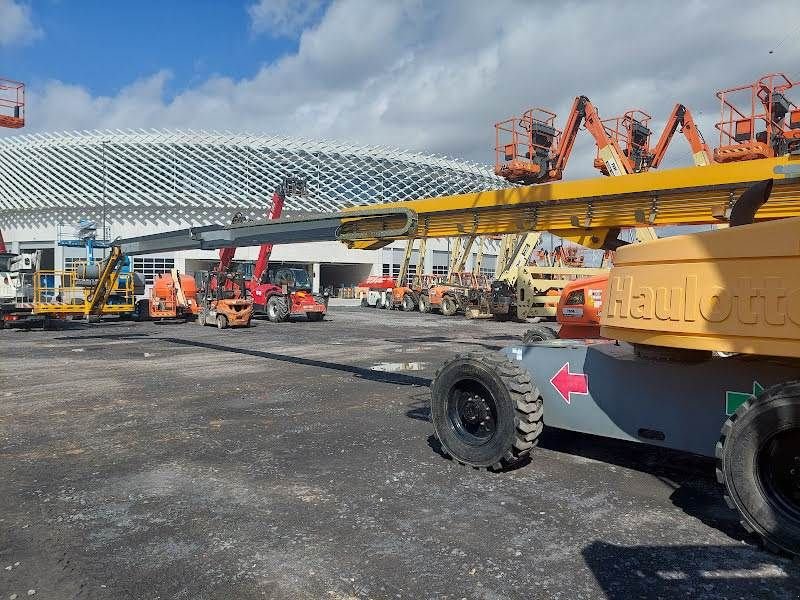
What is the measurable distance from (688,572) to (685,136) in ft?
65.7

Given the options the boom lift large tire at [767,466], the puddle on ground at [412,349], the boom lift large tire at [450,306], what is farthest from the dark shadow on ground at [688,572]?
the boom lift large tire at [450,306]

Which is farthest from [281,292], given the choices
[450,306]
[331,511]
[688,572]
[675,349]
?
[688,572]

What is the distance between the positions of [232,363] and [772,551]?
10.7m

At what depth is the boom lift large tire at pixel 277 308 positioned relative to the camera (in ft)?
84.5

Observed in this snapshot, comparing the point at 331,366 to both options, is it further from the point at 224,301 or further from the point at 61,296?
the point at 61,296

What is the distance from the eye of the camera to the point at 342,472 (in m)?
5.63

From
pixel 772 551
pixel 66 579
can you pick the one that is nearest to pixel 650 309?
pixel 772 551

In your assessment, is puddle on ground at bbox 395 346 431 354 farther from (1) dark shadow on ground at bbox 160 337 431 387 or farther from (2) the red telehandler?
(2) the red telehandler

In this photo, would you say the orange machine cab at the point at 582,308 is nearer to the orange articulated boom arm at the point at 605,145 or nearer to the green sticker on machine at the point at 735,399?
the green sticker on machine at the point at 735,399

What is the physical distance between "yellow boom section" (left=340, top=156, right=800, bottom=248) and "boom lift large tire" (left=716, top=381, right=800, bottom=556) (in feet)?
6.03

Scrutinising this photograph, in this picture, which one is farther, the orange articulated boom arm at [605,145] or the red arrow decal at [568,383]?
the orange articulated boom arm at [605,145]

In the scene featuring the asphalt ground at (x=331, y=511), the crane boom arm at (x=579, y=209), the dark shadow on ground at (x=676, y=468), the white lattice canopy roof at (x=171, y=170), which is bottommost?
the asphalt ground at (x=331, y=511)

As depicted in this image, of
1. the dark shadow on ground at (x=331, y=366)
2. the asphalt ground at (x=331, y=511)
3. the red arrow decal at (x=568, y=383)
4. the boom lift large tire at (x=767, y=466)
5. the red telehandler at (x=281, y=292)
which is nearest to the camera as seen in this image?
the asphalt ground at (x=331, y=511)

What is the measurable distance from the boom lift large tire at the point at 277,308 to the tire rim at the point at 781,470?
75.2 feet
